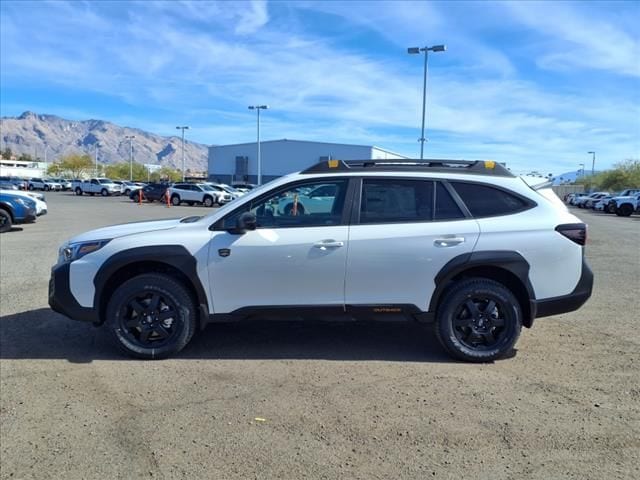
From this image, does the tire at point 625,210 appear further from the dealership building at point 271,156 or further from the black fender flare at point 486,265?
the dealership building at point 271,156

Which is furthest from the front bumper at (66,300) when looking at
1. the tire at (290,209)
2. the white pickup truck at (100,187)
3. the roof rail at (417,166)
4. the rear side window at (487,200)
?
the white pickup truck at (100,187)

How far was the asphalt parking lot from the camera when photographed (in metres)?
3.07

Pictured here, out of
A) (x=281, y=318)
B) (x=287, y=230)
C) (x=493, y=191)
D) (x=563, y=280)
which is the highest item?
(x=493, y=191)

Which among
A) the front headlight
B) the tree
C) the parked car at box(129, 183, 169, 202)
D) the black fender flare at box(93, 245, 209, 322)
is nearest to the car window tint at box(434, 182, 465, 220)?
the black fender flare at box(93, 245, 209, 322)

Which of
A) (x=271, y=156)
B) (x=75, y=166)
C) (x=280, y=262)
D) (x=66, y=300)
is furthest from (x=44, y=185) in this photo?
(x=280, y=262)

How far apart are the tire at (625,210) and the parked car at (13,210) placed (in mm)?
34407

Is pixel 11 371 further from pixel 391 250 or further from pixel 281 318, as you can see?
pixel 391 250

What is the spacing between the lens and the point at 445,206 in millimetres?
4695

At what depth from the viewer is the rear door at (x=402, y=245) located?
453cm

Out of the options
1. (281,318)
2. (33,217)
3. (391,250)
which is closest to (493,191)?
(391,250)

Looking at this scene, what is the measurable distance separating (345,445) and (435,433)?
635 millimetres

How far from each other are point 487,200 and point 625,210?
114ft

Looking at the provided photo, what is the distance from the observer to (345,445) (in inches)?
128

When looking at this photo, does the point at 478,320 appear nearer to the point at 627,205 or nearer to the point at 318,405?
the point at 318,405
